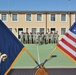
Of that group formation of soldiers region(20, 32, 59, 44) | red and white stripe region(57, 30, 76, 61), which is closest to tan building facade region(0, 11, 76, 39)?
formation of soldiers region(20, 32, 59, 44)

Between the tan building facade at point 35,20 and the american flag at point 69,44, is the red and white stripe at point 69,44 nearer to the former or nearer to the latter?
the american flag at point 69,44

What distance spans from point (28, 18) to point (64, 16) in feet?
18.5

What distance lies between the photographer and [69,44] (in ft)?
14.8

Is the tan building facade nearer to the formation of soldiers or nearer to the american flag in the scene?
the formation of soldiers

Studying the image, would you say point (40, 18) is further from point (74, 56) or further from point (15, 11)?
point (74, 56)

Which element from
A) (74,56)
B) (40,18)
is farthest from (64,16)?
Answer: (74,56)

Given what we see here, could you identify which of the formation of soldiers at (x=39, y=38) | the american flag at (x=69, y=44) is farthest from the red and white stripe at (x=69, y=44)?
the formation of soldiers at (x=39, y=38)

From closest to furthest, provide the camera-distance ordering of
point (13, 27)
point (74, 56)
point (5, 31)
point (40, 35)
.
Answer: point (5, 31) → point (74, 56) → point (40, 35) → point (13, 27)

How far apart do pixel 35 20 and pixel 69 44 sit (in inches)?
1239

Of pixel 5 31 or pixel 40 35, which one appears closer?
pixel 5 31

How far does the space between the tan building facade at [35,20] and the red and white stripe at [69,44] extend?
102ft

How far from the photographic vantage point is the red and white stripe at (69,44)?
176 inches

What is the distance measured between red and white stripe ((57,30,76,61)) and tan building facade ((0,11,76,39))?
30989 millimetres

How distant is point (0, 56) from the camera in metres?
3.72
